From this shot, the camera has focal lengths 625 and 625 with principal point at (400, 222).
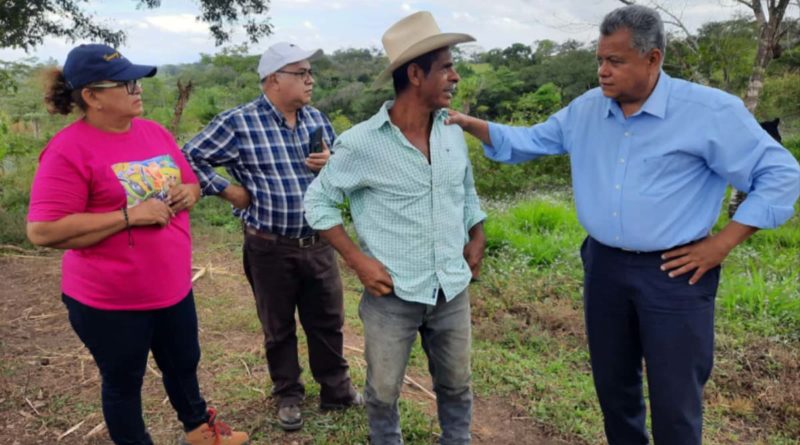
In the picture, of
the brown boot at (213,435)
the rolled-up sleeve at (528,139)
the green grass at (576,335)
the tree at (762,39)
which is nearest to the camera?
the rolled-up sleeve at (528,139)

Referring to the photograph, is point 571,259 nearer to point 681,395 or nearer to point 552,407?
point 552,407

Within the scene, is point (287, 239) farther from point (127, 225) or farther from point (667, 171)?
point (667, 171)

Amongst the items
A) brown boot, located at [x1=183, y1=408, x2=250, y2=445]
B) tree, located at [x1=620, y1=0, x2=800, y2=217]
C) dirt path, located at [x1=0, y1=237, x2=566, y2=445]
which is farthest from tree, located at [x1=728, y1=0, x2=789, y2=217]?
brown boot, located at [x1=183, y1=408, x2=250, y2=445]

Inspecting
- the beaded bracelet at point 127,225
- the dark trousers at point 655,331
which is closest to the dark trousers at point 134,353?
the beaded bracelet at point 127,225

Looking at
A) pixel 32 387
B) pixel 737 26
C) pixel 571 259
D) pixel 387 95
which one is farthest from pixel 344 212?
pixel 387 95

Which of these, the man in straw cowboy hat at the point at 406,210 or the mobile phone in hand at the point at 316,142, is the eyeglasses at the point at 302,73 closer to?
the mobile phone in hand at the point at 316,142

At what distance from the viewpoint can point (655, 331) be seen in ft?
7.87

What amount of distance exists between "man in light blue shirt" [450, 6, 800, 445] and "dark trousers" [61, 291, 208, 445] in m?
1.49

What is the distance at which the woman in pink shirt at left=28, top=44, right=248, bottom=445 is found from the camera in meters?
2.29

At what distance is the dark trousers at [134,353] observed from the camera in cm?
246

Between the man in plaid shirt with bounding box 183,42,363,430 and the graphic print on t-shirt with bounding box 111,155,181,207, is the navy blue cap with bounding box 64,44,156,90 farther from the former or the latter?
the man in plaid shirt with bounding box 183,42,363,430

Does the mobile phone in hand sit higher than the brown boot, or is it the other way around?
the mobile phone in hand

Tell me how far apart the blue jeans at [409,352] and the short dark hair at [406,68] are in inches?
32.7

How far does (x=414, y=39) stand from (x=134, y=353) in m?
1.68
